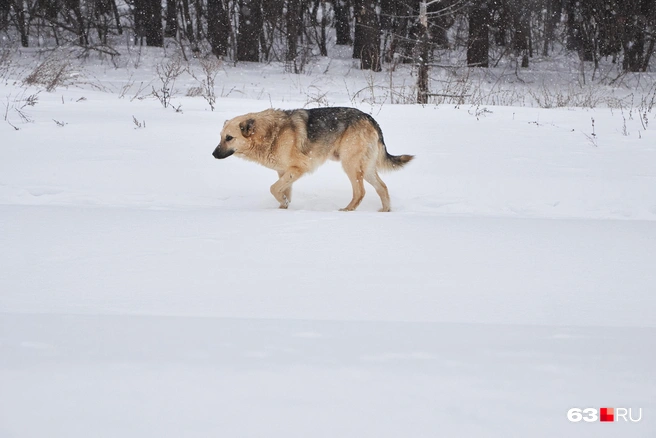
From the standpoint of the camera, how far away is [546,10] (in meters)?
28.9

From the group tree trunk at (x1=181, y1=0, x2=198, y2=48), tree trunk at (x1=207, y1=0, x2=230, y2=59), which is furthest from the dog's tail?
tree trunk at (x1=181, y1=0, x2=198, y2=48)

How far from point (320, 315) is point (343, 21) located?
2782 centimetres

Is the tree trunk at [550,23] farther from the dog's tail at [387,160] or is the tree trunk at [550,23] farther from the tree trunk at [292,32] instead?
the dog's tail at [387,160]

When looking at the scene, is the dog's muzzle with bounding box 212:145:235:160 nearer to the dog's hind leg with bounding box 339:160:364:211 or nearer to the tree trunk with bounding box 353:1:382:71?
A: the dog's hind leg with bounding box 339:160:364:211

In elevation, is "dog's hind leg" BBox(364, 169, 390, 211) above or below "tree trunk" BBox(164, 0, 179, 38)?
below

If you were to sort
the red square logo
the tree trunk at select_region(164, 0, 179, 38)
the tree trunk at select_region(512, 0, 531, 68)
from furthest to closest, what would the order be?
the tree trunk at select_region(164, 0, 179, 38) < the tree trunk at select_region(512, 0, 531, 68) < the red square logo

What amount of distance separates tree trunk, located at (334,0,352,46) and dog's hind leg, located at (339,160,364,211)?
77.6 feet

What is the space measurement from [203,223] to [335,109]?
8.26 ft

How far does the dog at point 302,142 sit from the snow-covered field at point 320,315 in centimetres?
60

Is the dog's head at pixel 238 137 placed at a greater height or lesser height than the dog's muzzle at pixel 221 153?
greater

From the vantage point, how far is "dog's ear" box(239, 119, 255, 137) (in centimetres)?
652

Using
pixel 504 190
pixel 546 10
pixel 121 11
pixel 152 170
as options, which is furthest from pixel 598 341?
pixel 121 11

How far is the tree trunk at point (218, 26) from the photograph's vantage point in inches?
963

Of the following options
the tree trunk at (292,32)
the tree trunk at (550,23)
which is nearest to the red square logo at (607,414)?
the tree trunk at (292,32)
